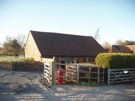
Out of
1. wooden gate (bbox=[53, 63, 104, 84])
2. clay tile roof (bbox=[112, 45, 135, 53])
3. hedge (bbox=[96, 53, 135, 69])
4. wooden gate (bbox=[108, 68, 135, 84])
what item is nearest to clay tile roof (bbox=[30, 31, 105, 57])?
wooden gate (bbox=[53, 63, 104, 84])

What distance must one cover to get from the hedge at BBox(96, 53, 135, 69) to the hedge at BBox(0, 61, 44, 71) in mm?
9566

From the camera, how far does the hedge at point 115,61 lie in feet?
36.4

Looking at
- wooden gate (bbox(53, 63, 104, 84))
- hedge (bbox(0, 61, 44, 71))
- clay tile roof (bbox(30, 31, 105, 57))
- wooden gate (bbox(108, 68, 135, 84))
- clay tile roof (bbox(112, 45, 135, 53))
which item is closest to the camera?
wooden gate (bbox(53, 63, 104, 84))

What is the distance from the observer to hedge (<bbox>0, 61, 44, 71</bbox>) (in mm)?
18016

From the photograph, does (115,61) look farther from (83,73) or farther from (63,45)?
(63,45)

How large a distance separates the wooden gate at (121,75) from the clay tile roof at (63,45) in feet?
39.3

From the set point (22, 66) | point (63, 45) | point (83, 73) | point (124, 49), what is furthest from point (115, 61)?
point (124, 49)

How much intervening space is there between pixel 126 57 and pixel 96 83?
3.41m

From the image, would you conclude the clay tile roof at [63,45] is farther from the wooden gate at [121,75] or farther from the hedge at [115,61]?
the wooden gate at [121,75]

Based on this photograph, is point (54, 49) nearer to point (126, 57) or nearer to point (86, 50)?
point (86, 50)

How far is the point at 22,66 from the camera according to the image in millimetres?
18266

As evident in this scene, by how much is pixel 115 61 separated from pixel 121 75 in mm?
1233

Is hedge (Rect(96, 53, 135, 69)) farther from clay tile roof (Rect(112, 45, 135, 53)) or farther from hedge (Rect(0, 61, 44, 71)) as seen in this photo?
clay tile roof (Rect(112, 45, 135, 53))

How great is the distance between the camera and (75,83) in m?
10.7
